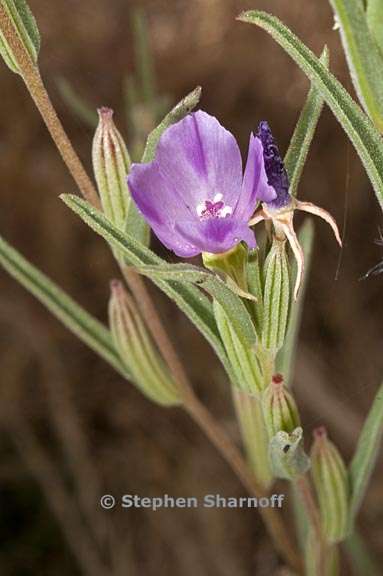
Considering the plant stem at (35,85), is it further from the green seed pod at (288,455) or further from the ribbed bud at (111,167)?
the green seed pod at (288,455)

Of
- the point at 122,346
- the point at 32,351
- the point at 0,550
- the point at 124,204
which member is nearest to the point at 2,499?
the point at 0,550

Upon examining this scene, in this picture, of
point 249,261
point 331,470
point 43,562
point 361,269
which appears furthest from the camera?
point 361,269

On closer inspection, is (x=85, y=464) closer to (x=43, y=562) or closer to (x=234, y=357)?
(x=43, y=562)

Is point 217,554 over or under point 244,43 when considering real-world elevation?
under

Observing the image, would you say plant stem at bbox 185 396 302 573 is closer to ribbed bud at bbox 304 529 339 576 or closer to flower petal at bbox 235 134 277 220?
ribbed bud at bbox 304 529 339 576

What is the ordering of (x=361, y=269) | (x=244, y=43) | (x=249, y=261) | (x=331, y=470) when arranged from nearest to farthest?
(x=249, y=261), (x=331, y=470), (x=361, y=269), (x=244, y=43)

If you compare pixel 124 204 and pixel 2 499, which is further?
pixel 2 499

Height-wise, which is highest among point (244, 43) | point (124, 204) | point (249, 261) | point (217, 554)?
point (244, 43)

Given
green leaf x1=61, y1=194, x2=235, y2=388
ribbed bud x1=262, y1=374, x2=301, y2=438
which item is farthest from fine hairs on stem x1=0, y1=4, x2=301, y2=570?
ribbed bud x1=262, y1=374, x2=301, y2=438

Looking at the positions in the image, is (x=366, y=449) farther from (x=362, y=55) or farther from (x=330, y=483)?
(x=362, y=55)
